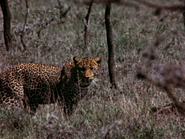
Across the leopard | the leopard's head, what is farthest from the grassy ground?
the leopard's head

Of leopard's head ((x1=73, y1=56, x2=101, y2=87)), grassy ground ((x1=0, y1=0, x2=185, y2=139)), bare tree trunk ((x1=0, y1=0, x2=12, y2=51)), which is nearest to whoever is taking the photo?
Answer: grassy ground ((x1=0, y1=0, x2=185, y2=139))

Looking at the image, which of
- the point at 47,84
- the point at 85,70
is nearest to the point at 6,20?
the point at 47,84

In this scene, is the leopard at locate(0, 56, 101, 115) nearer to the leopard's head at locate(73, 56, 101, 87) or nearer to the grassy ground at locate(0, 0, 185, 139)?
the leopard's head at locate(73, 56, 101, 87)

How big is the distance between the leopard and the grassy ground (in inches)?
7.0

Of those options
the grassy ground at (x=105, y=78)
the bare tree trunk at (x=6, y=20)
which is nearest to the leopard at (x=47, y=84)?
the grassy ground at (x=105, y=78)

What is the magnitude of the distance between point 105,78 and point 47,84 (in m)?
1.81

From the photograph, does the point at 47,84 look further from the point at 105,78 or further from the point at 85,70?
the point at 105,78

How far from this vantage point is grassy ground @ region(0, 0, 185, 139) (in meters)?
4.36

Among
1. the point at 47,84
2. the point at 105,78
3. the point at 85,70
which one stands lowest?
the point at 105,78

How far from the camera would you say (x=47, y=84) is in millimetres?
5887

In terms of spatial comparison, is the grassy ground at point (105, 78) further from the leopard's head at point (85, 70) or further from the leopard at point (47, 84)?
the leopard's head at point (85, 70)

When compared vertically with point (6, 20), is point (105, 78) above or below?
below

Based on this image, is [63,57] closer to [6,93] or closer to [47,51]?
[47,51]

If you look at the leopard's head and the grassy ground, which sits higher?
the leopard's head
